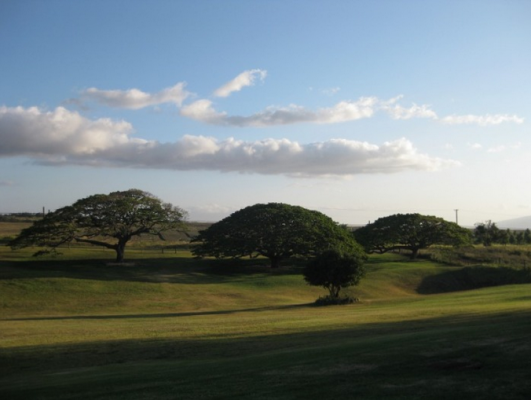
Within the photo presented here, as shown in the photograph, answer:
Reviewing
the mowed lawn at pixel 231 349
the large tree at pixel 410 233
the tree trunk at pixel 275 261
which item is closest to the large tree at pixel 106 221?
the mowed lawn at pixel 231 349

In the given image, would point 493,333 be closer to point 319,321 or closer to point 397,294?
point 319,321

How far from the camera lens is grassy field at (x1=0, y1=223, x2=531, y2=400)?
10688mm

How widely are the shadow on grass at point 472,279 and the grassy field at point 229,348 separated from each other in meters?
18.2

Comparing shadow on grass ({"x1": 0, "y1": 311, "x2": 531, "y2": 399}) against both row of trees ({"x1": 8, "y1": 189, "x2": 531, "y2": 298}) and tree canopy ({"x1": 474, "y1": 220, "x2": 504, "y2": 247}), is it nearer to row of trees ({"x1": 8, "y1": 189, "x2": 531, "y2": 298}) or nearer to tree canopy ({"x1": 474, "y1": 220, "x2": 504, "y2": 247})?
row of trees ({"x1": 8, "y1": 189, "x2": 531, "y2": 298})

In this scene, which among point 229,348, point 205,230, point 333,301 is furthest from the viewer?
point 205,230

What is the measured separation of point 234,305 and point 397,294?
728 inches

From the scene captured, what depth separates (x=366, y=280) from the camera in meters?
55.4

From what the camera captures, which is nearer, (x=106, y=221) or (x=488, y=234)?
(x=106, y=221)

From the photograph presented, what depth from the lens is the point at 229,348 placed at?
19.0 meters

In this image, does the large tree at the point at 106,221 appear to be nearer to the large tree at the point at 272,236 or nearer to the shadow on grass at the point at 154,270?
the shadow on grass at the point at 154,270

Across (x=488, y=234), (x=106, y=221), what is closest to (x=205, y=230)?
(x=106, y=221)

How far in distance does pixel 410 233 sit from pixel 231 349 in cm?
6164

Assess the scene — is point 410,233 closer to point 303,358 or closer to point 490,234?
point 490,234

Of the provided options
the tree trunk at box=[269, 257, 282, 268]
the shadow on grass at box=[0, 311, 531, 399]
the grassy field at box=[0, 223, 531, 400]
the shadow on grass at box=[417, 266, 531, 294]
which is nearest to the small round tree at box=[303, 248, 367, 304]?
the grassy field at box=[0, 223, 531, 400]
